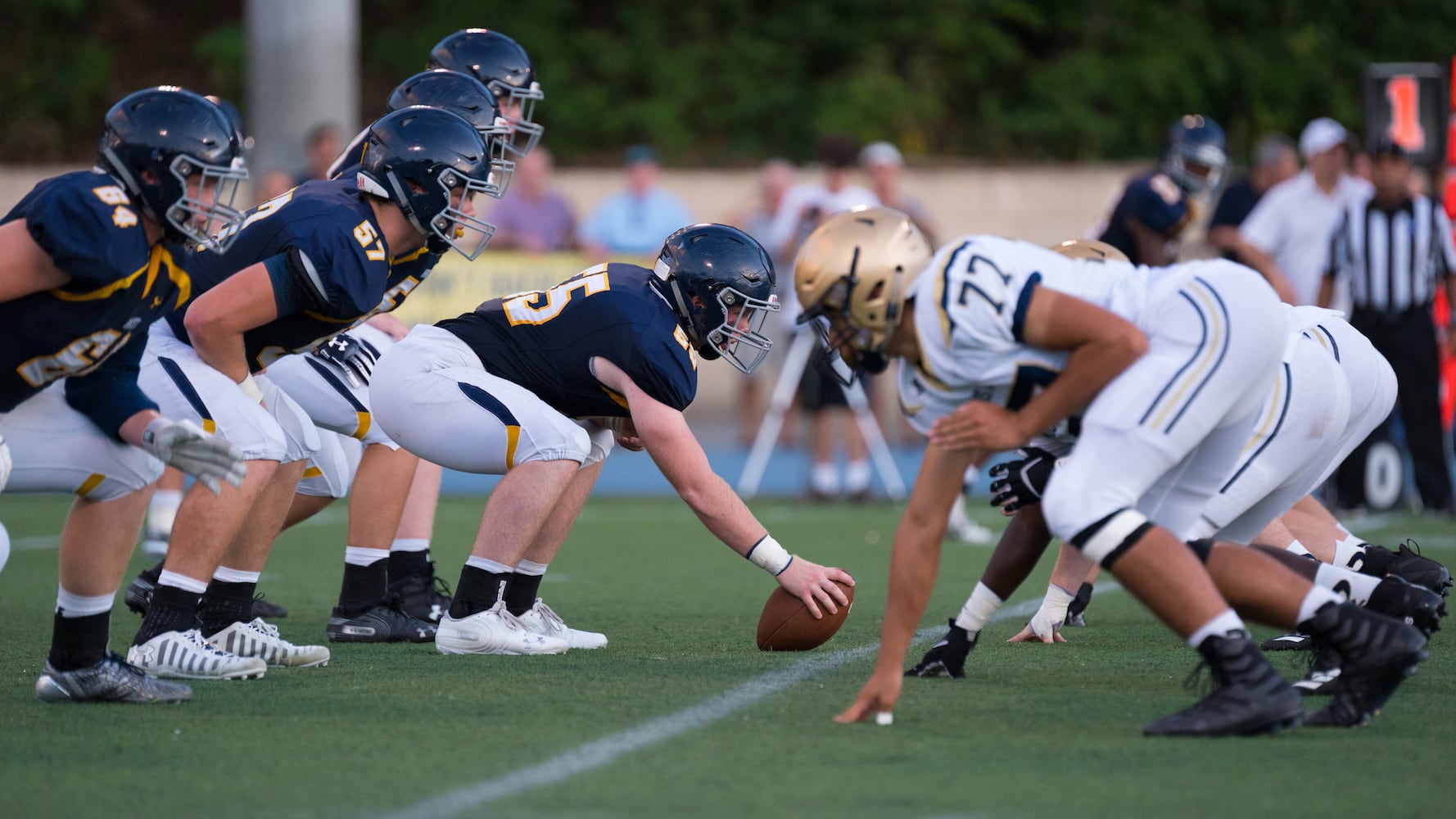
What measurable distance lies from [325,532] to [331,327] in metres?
4.22

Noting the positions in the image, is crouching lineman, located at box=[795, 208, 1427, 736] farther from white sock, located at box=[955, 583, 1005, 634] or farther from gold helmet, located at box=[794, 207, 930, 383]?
Result: white sock, located at box=[955, 583, 1005, 634]

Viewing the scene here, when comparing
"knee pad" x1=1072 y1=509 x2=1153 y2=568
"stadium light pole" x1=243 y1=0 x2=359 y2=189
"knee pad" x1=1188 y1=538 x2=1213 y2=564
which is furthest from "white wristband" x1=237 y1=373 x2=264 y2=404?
"stadium light pole" x1=243 y1=0 x2=359 y2=189

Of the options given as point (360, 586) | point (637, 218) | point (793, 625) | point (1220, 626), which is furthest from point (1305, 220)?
point (1220, 626)

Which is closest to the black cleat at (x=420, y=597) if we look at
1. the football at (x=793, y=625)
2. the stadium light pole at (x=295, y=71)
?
the football at (x=793, y=625)

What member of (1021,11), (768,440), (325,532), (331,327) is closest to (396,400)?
(331,327)

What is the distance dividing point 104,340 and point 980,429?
2.02m

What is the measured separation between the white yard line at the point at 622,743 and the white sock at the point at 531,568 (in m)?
0.91

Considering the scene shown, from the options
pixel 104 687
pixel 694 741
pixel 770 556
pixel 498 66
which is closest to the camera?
pixel 694 741

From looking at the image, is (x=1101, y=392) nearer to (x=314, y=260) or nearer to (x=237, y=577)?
(x=314, y=260)

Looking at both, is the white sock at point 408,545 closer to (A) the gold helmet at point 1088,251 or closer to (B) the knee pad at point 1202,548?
(A) the gold helmet at point 1088,251

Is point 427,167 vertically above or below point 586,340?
above

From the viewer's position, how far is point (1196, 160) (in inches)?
271

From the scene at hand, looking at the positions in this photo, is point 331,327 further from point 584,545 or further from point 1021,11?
point 1021,11

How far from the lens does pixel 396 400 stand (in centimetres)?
500
